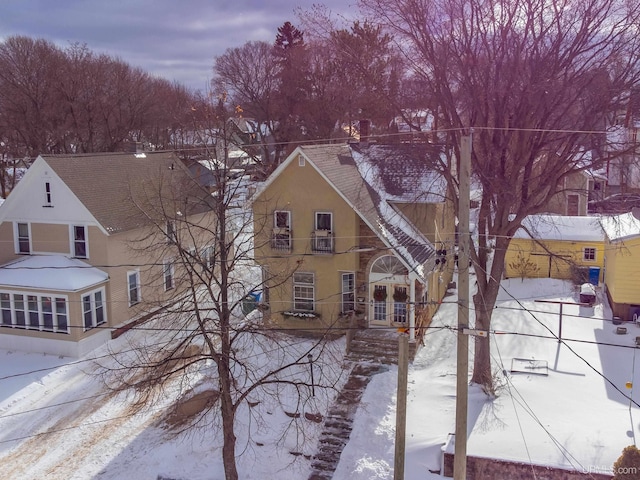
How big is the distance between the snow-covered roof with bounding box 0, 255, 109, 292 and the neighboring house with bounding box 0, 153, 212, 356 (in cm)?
3

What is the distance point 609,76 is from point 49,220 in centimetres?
2016

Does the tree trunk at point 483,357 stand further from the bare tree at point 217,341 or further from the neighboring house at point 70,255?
the neighboring house at point 70,255

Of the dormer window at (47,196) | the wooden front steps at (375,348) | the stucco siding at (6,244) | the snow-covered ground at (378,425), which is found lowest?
the snow-covered ground at (378,425)

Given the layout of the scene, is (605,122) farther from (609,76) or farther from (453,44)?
(453,44)

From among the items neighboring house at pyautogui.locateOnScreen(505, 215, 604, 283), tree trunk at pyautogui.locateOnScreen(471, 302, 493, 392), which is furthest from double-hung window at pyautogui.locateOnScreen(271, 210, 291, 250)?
neighboring house at pyautogui.locateOnScreen(505, 215, 604, 283)

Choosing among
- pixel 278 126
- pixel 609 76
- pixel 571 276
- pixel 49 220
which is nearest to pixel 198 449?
pixel 49 220

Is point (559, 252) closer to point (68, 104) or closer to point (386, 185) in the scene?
point (386, 185)

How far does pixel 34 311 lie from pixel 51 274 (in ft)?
4.88

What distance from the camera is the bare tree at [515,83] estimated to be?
14.2 meters

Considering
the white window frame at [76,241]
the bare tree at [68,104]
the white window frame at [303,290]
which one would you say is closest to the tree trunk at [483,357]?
the white window frame at [303,290]

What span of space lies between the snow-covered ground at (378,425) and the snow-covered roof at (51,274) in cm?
298

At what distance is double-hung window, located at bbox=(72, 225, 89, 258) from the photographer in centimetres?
2208

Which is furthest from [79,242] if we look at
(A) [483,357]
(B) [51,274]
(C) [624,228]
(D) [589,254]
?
(D) [589,254]

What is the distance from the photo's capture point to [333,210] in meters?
20.3
